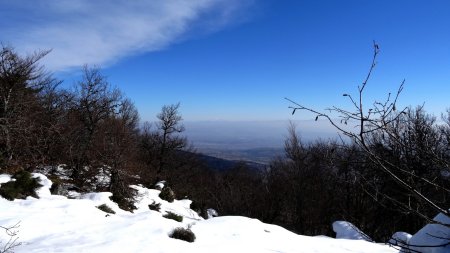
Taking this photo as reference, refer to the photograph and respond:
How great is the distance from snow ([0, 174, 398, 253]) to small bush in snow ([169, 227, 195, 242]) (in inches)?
6.8

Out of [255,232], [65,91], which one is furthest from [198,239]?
[65,91]

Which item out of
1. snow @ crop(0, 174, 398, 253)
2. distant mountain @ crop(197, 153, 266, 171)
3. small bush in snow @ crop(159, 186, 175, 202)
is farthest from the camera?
distant mountain @ crop(197, 153, 266, 171)

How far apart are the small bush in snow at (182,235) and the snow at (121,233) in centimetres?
17

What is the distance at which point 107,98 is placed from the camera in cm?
3106

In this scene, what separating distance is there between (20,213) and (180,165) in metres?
37.4

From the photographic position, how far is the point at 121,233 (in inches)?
354

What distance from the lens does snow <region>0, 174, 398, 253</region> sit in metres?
7.93

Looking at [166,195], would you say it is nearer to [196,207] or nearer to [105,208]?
[196,207]

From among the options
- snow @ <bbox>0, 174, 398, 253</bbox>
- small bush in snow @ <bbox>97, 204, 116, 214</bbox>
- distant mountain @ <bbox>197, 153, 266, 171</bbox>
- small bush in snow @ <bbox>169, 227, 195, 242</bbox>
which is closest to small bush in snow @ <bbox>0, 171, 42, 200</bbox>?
snow @ <bbox>0, 174, 398, 253</bbox>

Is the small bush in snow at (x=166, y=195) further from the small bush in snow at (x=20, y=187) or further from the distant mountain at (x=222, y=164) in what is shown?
the distant mountain at (x=222, y=164)

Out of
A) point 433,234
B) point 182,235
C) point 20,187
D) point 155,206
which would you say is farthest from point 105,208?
point 433,234

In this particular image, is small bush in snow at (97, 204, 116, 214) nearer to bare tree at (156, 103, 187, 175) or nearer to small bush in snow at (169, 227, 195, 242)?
small bush in snow at (169, 227, 195, 242)

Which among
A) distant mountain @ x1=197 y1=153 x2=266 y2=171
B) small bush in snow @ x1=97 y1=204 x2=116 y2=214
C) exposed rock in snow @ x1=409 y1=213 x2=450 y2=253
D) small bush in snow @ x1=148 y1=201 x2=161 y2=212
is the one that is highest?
exposed rock in snow @ x1=409 y1=213 x2=450 y2=253

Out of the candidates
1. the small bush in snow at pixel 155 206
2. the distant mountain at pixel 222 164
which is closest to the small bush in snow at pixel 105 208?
the small bush in snow at pixel 155 206
